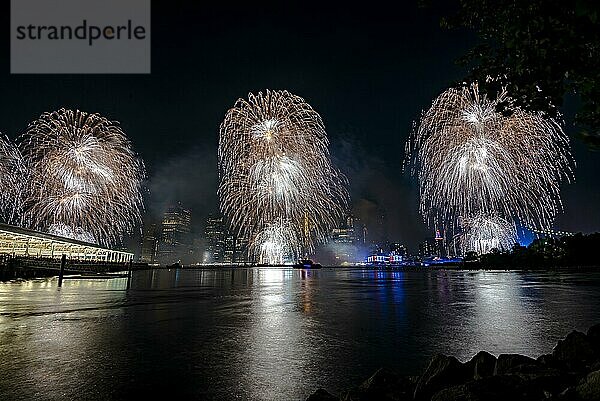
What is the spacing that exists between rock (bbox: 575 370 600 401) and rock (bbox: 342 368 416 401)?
192 centimetres

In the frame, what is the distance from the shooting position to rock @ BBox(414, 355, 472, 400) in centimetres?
Result: 587

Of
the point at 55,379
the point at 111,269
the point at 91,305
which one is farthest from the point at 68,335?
the point at 111,269

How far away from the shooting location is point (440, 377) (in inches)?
237

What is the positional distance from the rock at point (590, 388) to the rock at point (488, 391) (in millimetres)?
588

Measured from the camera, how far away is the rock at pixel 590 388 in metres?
4.44

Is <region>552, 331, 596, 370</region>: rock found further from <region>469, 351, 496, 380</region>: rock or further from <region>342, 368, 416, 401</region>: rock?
<region>342, 368, 416, 401</region>: rock

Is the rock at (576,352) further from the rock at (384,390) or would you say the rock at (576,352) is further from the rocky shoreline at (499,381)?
the rock at (384,390)

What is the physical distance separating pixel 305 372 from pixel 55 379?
399cm

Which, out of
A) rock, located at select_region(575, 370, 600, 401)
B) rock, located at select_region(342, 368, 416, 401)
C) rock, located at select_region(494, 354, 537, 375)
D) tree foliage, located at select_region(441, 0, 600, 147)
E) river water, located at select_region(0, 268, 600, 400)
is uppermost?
tree foliage, located at select_region(441, 0, 600, 147)

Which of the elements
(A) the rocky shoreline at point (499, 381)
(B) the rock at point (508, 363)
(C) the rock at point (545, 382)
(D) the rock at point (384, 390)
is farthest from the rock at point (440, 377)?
(C) the rock at point (545, 382)

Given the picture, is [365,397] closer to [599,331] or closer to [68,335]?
[599,331]

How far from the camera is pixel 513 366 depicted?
21.0 feet

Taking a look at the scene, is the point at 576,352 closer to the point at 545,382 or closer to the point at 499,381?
the point at 545,382

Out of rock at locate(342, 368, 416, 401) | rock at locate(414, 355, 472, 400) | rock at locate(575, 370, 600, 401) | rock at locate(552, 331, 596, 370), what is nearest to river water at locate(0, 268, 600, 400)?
rock at locate(342, 368, 416, 401)
